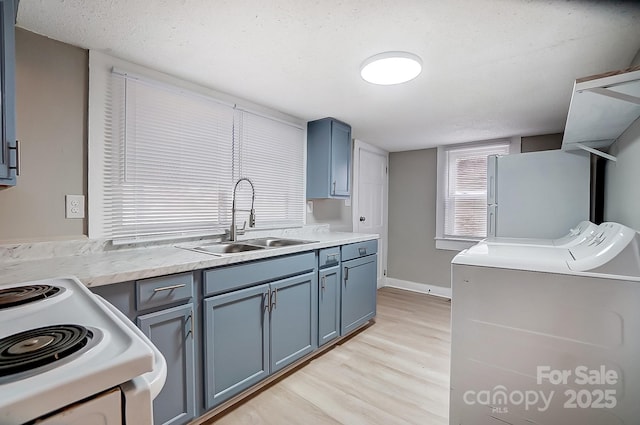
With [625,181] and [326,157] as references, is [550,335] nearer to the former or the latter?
[625,181]

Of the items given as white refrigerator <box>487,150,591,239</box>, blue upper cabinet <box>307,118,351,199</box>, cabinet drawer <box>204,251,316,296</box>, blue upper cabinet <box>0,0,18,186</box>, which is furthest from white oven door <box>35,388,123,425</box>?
white refrigerator <box>487,150,591,239</box>

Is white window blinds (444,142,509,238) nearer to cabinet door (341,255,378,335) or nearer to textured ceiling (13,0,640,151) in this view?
textured ceiling (13,0,640,151)

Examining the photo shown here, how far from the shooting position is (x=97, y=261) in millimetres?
1525

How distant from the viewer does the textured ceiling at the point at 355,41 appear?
1.33 m

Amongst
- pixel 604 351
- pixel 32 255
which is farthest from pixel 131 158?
pixel 604 351

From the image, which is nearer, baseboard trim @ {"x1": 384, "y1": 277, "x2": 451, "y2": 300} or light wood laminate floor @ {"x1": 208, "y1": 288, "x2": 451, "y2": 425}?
light wood laminate floor @ {"x1": 208, "y1": 288, "x2": 451, "y2": 425}

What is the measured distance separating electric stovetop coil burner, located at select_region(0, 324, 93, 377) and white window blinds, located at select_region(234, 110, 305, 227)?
6.17ft

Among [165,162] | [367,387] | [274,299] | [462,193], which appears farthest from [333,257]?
[462,193]

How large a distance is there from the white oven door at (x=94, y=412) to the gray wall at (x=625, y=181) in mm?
2176

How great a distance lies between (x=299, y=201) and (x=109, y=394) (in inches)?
103

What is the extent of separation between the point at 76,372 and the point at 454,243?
4.15 meters

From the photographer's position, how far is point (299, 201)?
312 centimetres

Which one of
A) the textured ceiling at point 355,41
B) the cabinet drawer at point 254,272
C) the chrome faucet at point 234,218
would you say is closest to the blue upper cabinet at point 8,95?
the textured ceiling at point 355,41

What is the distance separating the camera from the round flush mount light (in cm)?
168
